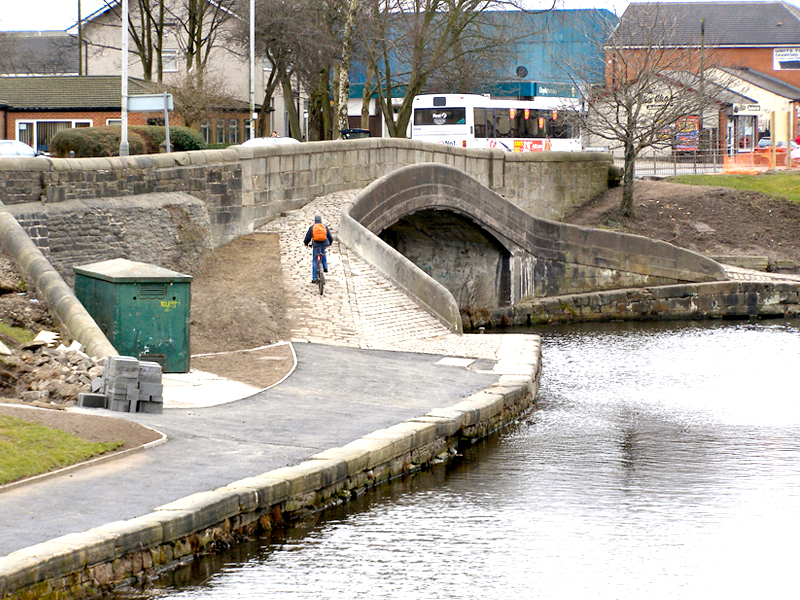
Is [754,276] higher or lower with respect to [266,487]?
higher

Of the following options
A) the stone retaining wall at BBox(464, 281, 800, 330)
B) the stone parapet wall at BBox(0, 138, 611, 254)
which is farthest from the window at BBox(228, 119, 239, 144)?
the stone retaining wall at BBox(464, 281, 800, 330)

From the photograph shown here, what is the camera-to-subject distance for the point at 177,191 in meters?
20.9

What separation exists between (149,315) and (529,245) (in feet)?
55.2

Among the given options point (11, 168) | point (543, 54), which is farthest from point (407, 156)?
point (543, 54)

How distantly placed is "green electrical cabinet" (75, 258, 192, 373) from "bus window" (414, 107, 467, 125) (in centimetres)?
2743

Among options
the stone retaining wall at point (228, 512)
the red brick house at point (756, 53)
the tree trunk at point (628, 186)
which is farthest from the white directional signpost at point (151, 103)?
the red brick house at point (756, 53)

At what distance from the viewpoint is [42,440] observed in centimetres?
952

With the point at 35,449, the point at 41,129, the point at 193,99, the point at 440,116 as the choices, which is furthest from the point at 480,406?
the point at 41,129

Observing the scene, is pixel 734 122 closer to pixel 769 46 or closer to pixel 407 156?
pixel 769 46

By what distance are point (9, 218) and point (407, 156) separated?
14839 mm

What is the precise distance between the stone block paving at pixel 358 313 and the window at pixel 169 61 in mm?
31433

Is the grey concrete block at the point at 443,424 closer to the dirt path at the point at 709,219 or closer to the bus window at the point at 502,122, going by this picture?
the dirt path at the point at 709,219

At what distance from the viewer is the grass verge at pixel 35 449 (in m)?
8.88

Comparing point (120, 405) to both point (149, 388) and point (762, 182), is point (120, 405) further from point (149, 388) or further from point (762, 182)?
point (762, 182)
